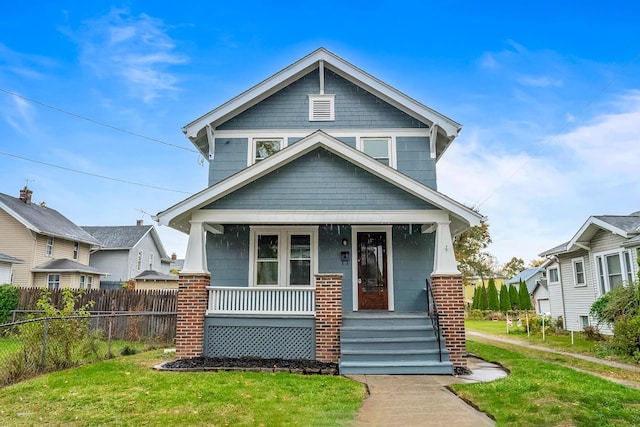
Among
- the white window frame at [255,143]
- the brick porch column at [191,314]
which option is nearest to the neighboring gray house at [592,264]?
the white window frame at [255,143]

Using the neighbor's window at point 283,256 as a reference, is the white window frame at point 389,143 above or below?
above

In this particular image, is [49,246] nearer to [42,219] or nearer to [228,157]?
[42,219]

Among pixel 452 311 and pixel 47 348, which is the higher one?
pixel 452 311

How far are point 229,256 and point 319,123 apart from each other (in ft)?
14.6

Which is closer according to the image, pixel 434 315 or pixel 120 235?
pixel 434 315

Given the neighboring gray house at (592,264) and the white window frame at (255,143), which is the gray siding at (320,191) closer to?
the white window frame at (255,143)

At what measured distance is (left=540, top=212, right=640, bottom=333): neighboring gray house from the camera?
13.8 m

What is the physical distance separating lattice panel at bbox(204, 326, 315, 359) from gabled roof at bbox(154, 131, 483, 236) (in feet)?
8.85

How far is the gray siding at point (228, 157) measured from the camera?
40.0ft

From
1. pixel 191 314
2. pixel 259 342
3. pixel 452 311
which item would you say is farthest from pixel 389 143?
pixel 191 314

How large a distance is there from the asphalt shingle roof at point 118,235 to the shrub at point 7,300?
12618 mm

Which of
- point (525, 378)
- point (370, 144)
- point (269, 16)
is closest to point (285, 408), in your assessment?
point (525, 378)

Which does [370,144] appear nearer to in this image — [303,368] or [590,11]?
[303,368]

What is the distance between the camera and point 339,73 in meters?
12.6
